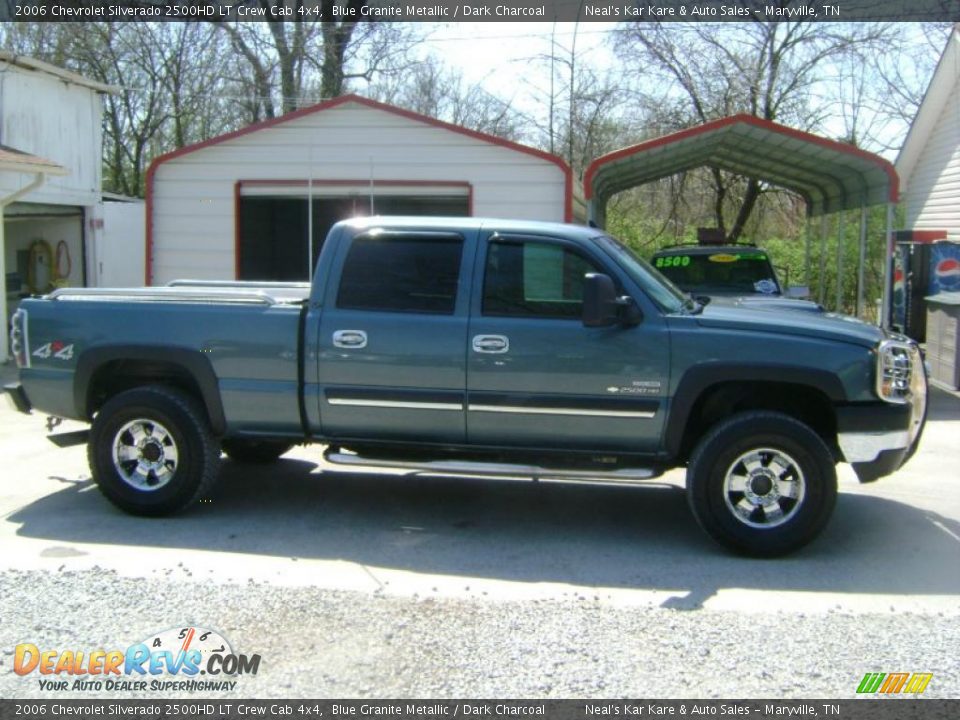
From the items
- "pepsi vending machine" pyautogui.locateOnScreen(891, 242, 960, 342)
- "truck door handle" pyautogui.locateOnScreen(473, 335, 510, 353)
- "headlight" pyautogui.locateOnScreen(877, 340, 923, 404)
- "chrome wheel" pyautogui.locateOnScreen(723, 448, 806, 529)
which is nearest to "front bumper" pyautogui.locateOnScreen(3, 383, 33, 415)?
"truck door handle" pyautogui.locateOnScreen(473, 335, 510, 353)

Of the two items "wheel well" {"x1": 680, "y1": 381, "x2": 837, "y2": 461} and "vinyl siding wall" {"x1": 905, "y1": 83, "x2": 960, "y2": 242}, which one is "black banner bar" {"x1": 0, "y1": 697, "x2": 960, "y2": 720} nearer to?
"wheel well" {"x1": 680, "y1": 381, "x2": 837, "y2": 461}

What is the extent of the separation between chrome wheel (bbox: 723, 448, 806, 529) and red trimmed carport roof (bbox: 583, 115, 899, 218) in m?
7.21

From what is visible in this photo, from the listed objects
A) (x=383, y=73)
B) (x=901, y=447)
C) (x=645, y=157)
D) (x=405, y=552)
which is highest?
(x=383, y=73)

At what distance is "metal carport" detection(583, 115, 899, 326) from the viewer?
1263cm

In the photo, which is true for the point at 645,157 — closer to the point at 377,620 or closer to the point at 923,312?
the point at 923,312

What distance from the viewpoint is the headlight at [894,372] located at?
5.80 m

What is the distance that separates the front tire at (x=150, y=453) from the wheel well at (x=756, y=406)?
10.1ft

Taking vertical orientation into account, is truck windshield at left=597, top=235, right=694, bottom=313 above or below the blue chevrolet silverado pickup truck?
above

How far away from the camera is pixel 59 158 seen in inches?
674

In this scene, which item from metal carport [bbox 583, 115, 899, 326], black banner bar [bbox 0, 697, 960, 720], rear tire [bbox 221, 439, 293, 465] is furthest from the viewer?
metal carport [bbox 583, 115, 899, 326]

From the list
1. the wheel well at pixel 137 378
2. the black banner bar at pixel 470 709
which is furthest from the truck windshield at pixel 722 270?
the black banner bar at pixel 470 709

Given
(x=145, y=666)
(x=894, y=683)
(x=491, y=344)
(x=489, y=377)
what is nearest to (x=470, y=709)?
(x=145, y=666)

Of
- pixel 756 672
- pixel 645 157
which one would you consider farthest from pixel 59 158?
pixel 756 672

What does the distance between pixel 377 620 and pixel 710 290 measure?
27.3ft
